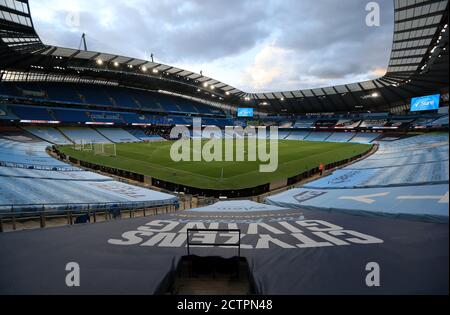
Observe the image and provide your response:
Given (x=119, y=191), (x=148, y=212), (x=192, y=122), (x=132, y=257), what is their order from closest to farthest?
(x=132, y=257) → (x=148, y=212) → (x=119, y=191) → (x=192, y=122)

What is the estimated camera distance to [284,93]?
3376 inches

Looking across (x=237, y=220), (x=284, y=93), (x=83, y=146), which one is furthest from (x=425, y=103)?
(x=83, y=146)

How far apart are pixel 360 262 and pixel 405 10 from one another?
3752 centimetres

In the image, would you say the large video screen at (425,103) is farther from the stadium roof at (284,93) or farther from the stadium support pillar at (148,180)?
the stadium support pillar at (148,180)

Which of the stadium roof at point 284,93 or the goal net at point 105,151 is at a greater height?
the stadium roof at point 284,93

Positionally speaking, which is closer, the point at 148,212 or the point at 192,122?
the point at 148,212

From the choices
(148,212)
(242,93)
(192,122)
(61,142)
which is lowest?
(148,212)

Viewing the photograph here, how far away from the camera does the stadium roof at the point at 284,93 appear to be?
26.4m

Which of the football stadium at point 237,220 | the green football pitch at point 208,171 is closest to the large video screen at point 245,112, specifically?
the football stadium at point 237,220

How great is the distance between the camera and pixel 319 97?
3164 inches

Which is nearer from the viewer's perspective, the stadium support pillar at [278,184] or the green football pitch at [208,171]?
the stadium support pillar at [278,184]

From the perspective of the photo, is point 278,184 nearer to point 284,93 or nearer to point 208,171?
point 208,171
